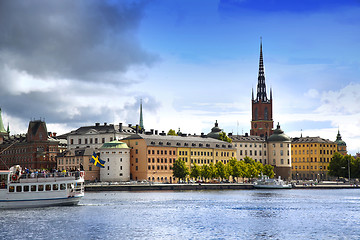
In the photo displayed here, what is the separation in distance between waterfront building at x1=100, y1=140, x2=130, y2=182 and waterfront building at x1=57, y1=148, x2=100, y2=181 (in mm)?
3318

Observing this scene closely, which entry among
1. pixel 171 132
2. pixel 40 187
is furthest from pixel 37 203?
pixel 171 132

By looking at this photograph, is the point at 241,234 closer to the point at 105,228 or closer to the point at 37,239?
the point at 105,228

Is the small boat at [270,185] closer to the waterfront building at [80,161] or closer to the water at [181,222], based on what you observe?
the waterfront building at [80,161]

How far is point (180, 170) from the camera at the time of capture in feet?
537

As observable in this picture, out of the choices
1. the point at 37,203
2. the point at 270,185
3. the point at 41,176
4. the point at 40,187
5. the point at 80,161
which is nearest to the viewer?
the point at 37,203

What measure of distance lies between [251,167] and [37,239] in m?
126

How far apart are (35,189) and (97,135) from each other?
4477 inches

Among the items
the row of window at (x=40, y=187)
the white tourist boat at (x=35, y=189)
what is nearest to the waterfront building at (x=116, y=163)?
the white tourist boat at (x=35, y=189)

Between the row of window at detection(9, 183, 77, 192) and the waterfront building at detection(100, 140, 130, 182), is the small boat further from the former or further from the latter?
the row of window at detection(9, 183, 77, 192)

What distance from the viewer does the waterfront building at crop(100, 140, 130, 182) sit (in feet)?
553

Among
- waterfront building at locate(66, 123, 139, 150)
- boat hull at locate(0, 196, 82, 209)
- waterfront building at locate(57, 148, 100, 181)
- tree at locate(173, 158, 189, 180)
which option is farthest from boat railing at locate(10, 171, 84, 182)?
waterfront building at locate(66, 123, 139, 150)

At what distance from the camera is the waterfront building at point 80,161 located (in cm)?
17288

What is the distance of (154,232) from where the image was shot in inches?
2302

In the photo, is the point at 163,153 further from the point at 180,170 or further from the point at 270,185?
the point at 270,185
